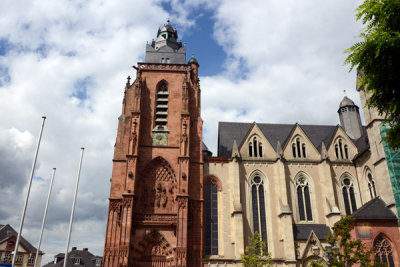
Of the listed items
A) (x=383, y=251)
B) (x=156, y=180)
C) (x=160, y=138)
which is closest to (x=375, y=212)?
(x=383, y=251)

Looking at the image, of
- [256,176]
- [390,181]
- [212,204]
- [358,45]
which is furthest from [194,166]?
[358,45]

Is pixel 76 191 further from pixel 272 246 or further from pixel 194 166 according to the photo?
pixel 272 246

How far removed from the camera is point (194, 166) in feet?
97.8

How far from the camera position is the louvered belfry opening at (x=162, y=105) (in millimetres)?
31594

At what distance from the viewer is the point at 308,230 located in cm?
2891

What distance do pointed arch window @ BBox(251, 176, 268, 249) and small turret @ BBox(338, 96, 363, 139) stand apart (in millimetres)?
14853

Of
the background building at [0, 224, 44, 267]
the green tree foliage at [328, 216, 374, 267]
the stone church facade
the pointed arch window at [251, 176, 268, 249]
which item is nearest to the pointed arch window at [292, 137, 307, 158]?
the stone church facade

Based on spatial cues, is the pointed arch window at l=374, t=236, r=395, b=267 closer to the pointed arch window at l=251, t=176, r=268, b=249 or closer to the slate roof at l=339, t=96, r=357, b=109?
the pointed arch window at l=251, t=176, r=268, b=249

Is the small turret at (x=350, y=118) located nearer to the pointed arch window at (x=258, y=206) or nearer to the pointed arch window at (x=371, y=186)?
the pointed arch window at (x=371, y=186)

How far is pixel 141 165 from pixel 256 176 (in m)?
10.6

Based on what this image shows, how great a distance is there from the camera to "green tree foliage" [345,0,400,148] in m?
11.0

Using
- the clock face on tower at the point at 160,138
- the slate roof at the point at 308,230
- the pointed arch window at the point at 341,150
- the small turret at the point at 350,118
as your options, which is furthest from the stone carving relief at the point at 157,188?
the small turret at the point at 350,118

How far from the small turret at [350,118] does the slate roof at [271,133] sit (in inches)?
141

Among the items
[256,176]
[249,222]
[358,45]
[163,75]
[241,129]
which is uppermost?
[163,75]
